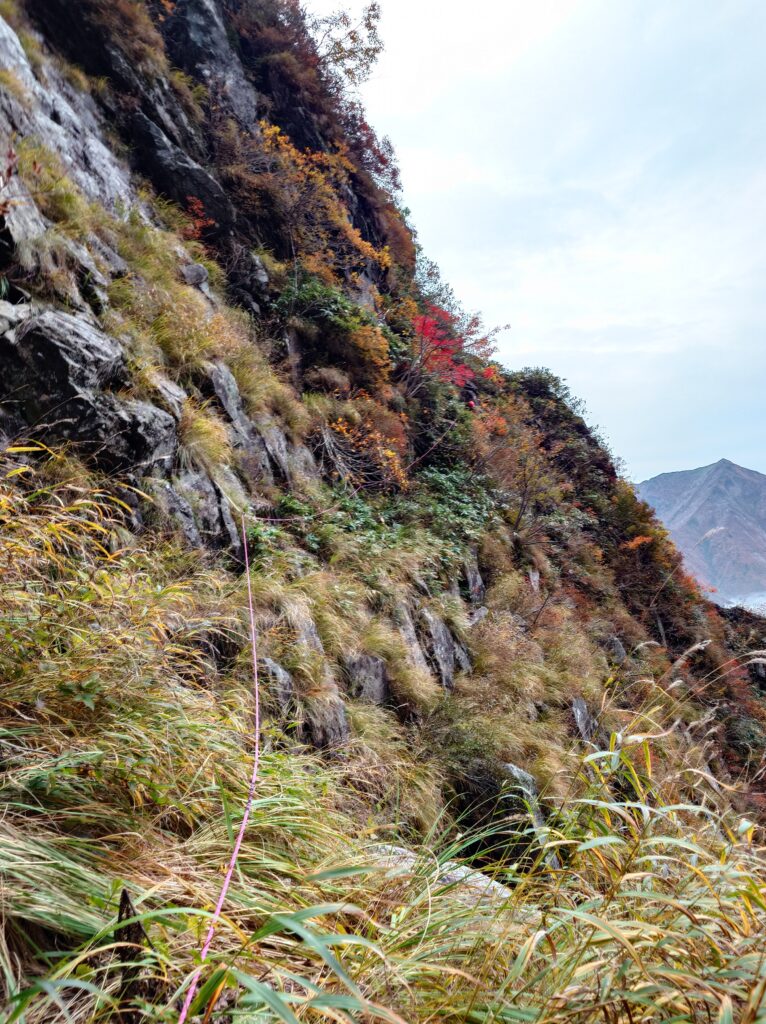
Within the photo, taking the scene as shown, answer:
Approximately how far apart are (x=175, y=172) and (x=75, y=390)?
4883 mm

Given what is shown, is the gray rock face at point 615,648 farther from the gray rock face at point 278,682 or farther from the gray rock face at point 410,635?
the gray rock face at point 278,682

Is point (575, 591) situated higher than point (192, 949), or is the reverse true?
point (575, 591)

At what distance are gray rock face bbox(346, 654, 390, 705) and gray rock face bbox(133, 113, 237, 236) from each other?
18.7 ft

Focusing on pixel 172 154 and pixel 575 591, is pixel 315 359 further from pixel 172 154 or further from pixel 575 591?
pixel 575 591

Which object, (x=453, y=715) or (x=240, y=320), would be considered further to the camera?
(x=240, y=320)

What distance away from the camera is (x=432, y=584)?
538 centimetres

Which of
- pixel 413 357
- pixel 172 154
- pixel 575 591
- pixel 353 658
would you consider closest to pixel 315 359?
pixel 413 357

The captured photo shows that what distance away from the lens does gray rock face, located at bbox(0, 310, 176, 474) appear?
240cm

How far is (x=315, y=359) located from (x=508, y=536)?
13.3 ft

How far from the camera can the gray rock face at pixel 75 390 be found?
7.87 ft

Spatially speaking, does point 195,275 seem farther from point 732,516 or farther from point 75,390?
point 732,516

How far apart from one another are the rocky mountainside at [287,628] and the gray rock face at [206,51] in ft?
0.19

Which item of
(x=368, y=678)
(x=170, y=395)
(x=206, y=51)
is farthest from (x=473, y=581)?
(x=206, y=51)

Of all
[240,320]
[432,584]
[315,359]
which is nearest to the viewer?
[432,584]
